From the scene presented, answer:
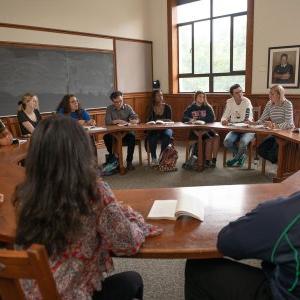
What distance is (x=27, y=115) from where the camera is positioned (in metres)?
4.43

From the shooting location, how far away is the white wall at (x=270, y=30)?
5.28m

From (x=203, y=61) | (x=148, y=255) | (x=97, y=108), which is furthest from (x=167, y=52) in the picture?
(x=148, y=255)

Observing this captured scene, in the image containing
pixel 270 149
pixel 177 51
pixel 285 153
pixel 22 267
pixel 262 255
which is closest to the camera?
pixel 22 267

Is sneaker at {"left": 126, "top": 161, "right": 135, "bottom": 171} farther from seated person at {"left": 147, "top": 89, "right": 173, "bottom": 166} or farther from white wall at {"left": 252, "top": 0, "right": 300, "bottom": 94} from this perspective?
white wall at {"left": 252, "top": 0, "right": 300, "bottom": 94}

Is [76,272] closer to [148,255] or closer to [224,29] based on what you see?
[148,255]

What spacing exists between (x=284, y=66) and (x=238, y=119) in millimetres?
1408

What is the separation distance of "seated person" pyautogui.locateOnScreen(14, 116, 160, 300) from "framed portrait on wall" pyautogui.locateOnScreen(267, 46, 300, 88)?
5151 mm

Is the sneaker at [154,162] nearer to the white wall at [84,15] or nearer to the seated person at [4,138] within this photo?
the seated person at [4,138]

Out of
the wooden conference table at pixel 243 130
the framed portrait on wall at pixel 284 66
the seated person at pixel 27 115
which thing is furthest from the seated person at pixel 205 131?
the seated person at pixel 27 115

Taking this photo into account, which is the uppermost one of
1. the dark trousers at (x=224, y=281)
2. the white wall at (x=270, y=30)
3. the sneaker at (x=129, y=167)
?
the white wall at (x=270, y=30)

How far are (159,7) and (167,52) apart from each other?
0.98 m

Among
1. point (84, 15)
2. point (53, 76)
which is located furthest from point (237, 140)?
point (84, 15)

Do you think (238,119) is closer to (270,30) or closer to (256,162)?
(256,162)

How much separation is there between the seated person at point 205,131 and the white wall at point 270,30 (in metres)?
1.42
